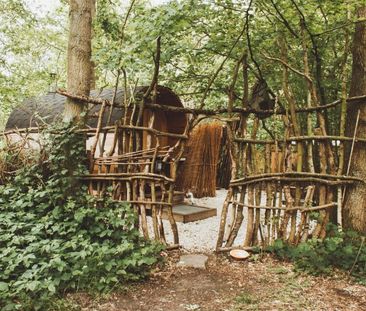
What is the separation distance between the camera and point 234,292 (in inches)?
139

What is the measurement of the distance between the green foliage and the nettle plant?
5.80 ft

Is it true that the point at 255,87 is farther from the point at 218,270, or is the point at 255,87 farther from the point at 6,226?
the point at 6,226

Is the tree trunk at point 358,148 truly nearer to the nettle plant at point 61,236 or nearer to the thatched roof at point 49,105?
the nettle plant at point 61,236

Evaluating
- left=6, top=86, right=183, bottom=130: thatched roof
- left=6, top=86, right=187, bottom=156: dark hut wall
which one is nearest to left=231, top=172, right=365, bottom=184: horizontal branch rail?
left=6, top=86, right=187, bottom=156: dark hut wall

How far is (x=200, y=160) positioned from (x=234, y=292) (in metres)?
6.27

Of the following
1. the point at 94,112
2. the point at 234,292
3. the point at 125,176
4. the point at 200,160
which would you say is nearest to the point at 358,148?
the point at 234,292

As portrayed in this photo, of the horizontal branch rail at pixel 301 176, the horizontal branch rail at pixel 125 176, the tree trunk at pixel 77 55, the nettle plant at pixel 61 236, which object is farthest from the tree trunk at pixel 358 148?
the tree trunk at pixel 77 55

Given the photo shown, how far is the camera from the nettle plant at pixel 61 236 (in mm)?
3291

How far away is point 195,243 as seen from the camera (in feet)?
18.5

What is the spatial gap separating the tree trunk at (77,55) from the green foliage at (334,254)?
3542 mm

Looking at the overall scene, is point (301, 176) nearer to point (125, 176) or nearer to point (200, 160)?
point (125, 176)

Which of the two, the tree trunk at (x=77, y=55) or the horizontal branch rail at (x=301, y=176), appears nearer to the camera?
the horizontal branch rail at (x=301, y=176)

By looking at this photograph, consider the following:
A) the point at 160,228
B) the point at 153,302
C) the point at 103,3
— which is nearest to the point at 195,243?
the point at 160,228

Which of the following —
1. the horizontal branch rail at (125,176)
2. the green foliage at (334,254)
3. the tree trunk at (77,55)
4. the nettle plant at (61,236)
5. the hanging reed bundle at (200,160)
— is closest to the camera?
the nettle plant at (61,236)
